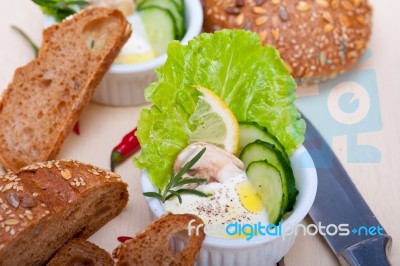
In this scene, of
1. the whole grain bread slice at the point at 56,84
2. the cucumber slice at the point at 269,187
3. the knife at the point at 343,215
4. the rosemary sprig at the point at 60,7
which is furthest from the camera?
the rosemary sprig at the point at 60,7

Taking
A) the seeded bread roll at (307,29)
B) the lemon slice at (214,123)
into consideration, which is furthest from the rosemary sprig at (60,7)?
the lemon slice at (214,123)

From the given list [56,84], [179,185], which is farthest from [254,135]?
[56,84]

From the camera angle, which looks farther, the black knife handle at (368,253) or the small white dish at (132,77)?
the small white dish at (132,77)

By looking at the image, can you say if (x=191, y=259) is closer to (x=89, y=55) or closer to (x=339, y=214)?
(x=339, y=214)

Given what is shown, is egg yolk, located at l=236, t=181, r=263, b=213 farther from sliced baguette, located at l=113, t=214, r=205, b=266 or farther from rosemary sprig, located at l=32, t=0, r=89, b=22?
rosemary sprig, located at l=32, t=0, r=89, b=22

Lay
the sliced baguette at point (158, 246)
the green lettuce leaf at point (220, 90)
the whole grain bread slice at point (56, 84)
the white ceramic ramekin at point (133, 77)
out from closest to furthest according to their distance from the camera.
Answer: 1. the sliced baguette at point (158, 246)
2. the green lettuce leaf at point (220, 90)
3. the whole grain bread slice at point (56, 84)
4. the white ceramic ramekin at point (133, 77)

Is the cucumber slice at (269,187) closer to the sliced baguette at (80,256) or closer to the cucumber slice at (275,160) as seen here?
the cucumber slice at (275,160)

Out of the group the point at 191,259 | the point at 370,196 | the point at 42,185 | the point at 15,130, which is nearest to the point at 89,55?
the point at 15,130
